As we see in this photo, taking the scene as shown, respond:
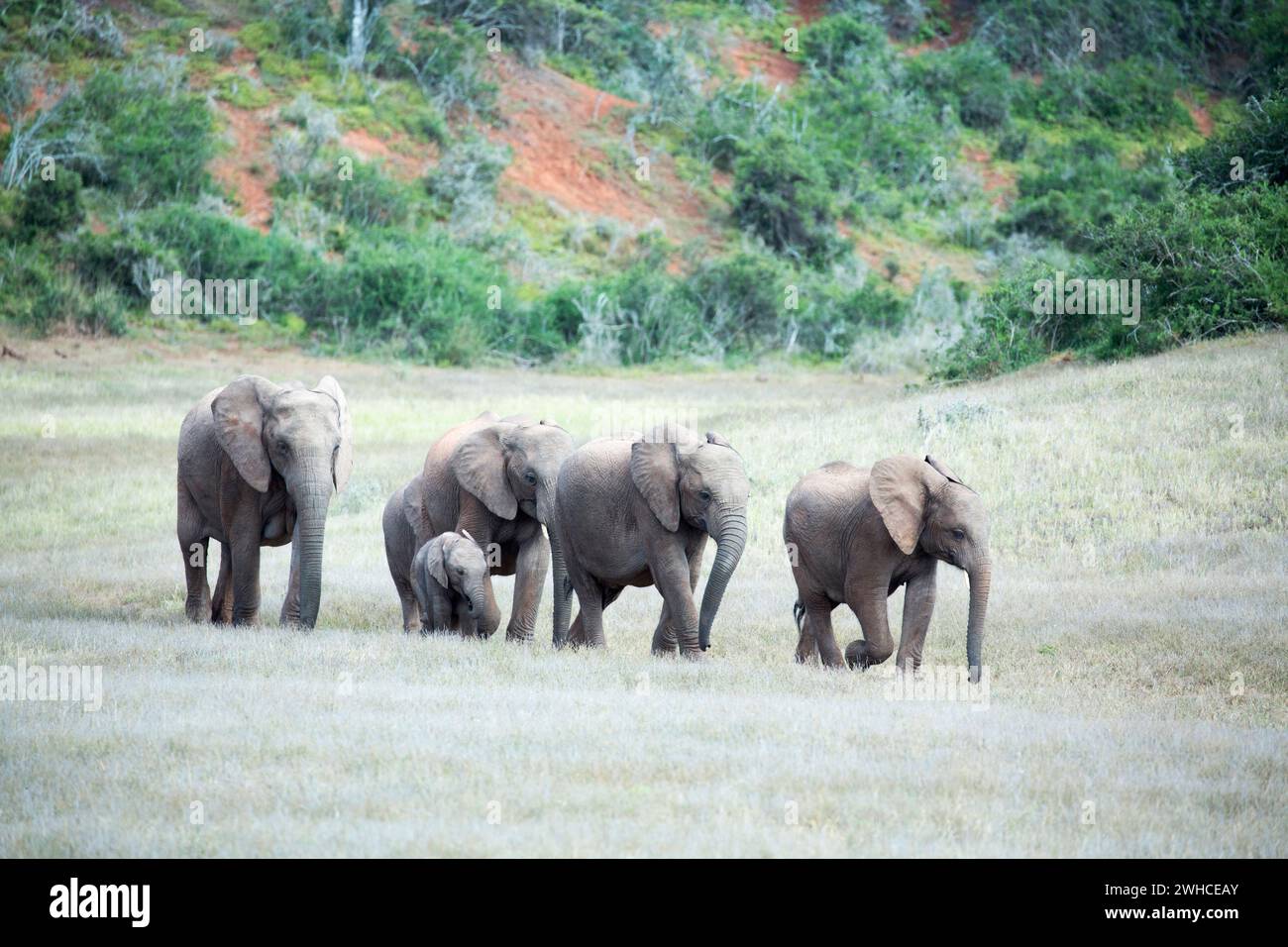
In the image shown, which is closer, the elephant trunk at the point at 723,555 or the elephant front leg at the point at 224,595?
the elephant trunk at the point at 723,555

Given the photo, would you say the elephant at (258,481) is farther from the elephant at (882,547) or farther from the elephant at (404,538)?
the elephant at (882,547)

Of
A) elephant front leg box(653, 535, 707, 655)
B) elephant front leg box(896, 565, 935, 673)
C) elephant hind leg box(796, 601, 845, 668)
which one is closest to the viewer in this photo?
elephant front leg box(896, 565, 935, 673)

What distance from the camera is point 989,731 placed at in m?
10.6

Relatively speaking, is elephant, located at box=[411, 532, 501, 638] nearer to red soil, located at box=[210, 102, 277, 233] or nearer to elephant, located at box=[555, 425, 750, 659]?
elephant, located at box=[555, 425, 750, 659]

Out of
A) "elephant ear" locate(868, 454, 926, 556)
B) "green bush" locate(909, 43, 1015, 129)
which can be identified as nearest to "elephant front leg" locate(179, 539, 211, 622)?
"elephant ear" locate(868, 454, 926, 556)

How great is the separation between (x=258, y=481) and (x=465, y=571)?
2.33 m

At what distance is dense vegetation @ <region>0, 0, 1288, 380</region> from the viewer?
35.9 metres

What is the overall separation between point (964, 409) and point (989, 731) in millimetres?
15452

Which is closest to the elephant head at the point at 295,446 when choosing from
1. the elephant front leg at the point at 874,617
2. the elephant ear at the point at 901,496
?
the elephant front leg at the point at 874,617

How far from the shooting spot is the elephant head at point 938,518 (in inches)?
518

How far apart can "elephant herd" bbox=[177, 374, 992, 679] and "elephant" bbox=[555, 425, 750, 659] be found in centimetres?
2

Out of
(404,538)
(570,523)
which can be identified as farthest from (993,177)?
(570,523)

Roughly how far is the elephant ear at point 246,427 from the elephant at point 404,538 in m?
1.96
